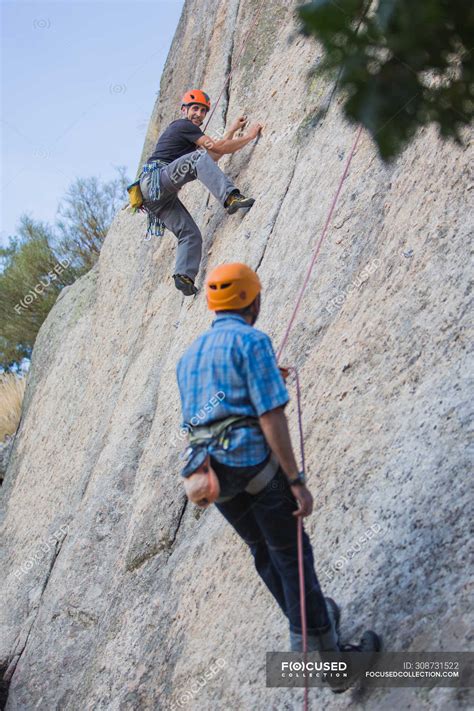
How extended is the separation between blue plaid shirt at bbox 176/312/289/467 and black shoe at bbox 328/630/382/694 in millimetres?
982

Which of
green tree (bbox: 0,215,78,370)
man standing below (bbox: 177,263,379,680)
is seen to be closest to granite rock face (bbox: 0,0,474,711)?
man standing below (bbox: 177,263,379,680)

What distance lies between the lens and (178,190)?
27.9 ft

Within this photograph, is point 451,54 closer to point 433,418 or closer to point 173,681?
point 433,418

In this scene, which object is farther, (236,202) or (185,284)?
(185,284)

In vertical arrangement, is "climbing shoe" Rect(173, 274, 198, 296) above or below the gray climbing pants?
below

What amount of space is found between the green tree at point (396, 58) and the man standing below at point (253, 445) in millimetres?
1057

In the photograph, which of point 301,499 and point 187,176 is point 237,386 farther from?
point 187,176

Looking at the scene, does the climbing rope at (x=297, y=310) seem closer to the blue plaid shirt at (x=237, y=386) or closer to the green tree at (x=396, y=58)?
the green tree at (x=396, y=58)

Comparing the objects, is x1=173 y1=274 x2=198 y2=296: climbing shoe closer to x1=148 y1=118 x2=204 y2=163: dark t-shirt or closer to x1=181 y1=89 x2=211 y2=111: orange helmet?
x1=148 y1=118 x2=204 y2=163: dark t-shirt

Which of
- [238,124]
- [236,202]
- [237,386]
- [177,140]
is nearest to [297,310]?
[236,202]

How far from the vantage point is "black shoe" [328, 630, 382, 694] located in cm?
382

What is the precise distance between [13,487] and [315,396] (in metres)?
6.93

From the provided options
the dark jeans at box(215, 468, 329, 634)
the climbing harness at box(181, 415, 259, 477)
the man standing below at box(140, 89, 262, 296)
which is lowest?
the dark jeans at box(215, 468, 329, 634)

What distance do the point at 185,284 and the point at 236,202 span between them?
37.5 inches
